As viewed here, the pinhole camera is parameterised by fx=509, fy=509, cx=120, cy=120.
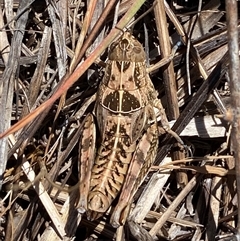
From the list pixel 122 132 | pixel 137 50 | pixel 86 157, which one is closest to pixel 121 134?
pixel 122 132

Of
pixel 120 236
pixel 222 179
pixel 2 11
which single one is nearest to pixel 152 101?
pixel 222 179

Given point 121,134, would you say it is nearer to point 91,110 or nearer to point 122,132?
point 122,132

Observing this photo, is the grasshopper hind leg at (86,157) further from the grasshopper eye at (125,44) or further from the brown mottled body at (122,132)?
the grasshopper eye at (125,44)

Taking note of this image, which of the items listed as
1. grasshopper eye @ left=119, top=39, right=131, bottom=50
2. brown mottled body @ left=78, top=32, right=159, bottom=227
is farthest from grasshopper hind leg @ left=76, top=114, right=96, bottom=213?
grasshopper eye @ left=119, top=39, right=131, bottom=50

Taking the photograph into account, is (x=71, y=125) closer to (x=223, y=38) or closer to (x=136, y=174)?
(x=136, y=174)

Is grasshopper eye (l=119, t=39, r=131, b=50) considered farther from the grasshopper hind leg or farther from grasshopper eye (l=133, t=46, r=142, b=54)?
the grasshopper hind leg

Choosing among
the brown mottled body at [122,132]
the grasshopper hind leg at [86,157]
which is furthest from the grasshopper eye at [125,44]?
the grasshopper hind leg at [86,157]
